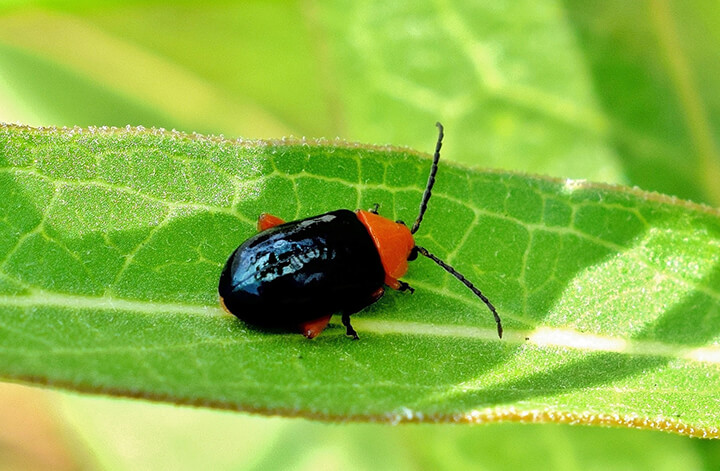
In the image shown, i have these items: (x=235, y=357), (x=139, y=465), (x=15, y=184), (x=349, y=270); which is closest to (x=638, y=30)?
(x=349, y=270)

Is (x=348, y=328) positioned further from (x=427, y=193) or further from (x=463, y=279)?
(x=427, y=193)

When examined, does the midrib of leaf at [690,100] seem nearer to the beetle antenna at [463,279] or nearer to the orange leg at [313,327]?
the beetle antenna at [463,279]

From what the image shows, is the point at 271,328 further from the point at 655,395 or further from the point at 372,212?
the point at 655,395

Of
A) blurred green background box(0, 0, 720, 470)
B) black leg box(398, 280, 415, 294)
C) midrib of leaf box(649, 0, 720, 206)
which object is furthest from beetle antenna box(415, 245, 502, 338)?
midrib of leaf box(649, 0, 720, 206)

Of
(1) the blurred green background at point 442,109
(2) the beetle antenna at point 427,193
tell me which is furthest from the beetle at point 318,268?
(1) the blurred green background at point 442,109

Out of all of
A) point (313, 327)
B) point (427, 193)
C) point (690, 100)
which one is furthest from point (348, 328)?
point (690, 100)
